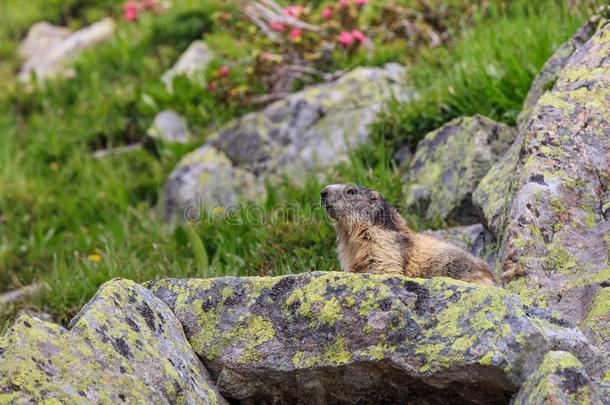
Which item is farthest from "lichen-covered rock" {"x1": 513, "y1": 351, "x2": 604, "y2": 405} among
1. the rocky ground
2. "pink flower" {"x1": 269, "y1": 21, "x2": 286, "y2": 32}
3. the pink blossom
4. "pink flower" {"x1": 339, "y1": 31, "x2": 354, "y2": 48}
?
the pink blossom

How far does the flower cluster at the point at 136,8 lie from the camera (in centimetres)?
1377

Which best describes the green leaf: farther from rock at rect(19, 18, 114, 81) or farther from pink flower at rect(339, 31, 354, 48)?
rock at rect(19, 18, 114, 81)

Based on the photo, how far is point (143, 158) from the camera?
11148 millimetres

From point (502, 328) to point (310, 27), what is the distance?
7644 millimetres

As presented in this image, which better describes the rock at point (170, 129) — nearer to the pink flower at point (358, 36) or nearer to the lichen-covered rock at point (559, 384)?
the pink flower at point (358, 36)

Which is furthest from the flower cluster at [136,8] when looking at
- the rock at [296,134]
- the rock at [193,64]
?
→ the rock at [296,134]

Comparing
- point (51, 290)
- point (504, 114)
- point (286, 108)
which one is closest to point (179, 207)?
point (286, 108)

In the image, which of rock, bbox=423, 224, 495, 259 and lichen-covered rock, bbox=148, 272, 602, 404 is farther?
rock, bbox=423, 224, 495, 259

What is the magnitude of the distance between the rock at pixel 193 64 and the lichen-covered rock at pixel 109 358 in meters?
7.53

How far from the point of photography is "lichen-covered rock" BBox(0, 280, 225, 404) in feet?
11.0

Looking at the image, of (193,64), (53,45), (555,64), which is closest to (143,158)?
(193,64)

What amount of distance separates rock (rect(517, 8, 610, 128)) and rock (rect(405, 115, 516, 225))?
31 cm

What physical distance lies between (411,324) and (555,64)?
4.31 m

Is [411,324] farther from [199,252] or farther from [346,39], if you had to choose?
[346,39]
